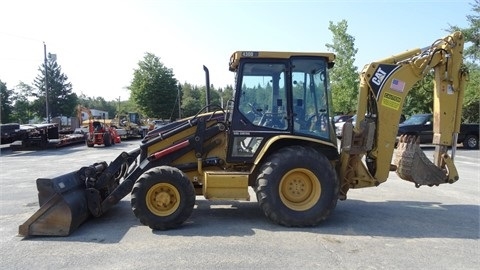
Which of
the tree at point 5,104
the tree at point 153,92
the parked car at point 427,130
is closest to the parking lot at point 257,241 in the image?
the parked car at point 427,130

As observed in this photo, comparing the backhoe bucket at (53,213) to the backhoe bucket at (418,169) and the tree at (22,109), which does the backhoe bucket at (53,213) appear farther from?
the tree at (22,109)

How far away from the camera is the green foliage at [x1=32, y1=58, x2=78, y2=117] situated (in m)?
66.6

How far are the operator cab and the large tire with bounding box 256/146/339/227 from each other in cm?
43

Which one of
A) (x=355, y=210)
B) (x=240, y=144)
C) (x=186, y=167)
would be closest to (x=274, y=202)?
(x=240, y=144)

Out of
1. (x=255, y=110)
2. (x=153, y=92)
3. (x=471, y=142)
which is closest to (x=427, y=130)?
(x=471, y=142)

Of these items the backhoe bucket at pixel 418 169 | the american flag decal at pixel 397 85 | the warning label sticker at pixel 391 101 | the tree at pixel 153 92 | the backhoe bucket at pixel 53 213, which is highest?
the tree at pixel 153 92

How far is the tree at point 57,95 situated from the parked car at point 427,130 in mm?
57299

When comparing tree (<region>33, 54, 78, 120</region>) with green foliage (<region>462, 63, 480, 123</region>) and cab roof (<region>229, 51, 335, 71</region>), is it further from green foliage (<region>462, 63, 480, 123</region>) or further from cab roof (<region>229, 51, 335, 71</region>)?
cab roof (<region>229, 51, 335, 71</region>)

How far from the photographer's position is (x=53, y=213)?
6.09 metres

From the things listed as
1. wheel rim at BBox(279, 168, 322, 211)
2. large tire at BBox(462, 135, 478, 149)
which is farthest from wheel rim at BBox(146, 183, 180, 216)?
large tire at BBox(462, 135, 478, 149)

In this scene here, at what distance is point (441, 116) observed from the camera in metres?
7.17

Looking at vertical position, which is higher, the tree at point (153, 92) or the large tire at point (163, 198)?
the tree at point (153, 92)

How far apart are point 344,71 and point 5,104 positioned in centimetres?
4978

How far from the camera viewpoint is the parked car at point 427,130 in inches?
837
